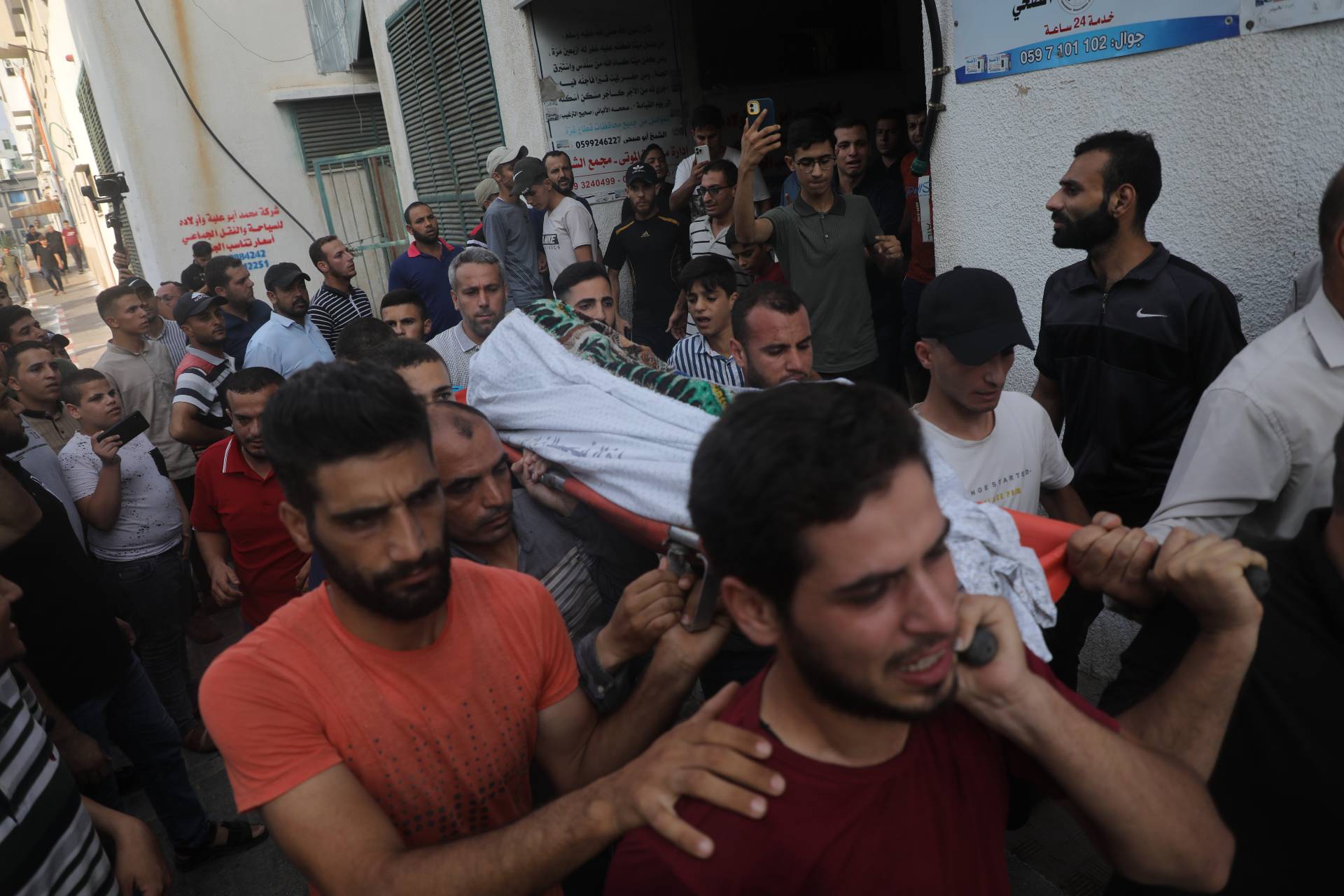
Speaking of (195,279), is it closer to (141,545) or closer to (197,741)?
(141,545)

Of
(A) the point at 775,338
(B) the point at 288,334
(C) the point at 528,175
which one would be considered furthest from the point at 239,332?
(A) the point at 775,338

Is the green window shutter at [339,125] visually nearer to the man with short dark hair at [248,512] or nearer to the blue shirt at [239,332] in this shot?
the blue shirt at [239,332]

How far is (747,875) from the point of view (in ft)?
3.84

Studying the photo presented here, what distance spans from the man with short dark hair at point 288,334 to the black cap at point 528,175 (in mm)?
1534

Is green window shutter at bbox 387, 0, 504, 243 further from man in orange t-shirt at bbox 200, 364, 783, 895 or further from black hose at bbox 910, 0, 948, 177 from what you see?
man in orange t-shirt at bbox 200, 364, 783, 895

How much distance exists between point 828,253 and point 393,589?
364cm

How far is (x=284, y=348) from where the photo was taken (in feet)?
17.1

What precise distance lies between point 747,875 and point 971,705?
0.39m

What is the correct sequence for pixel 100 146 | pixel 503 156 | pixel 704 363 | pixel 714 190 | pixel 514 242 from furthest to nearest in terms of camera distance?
1. pixel 100 146
2. pixel 503 156
3. pixel 514 242
4. pixel 714 190
5. pixel 704 363

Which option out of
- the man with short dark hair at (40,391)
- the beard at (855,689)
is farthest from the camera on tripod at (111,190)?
the beard at (855,689)

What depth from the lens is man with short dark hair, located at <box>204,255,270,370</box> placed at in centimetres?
603


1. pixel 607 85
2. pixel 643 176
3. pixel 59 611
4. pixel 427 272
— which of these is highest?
pixel 607 85

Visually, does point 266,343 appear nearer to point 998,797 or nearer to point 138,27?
point 998,797

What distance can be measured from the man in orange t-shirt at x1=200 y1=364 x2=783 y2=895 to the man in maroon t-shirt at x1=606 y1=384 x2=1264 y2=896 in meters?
0.13
